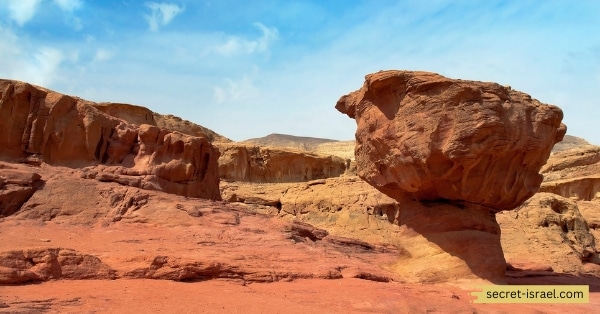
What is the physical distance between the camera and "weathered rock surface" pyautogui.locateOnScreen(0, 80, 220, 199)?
12.2 metres

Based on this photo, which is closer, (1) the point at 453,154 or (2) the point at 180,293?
(2) the point at 180,293

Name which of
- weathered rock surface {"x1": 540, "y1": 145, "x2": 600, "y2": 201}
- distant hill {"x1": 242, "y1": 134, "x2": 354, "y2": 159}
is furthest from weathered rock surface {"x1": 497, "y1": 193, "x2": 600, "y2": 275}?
distant hill {"x1": 242, "y1": 134, "x2": 354, "y2": 159}

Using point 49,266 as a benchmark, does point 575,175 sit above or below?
above

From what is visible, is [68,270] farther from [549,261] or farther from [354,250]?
[549,261]

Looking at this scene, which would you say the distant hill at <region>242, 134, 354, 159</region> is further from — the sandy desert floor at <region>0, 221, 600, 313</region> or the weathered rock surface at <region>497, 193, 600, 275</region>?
the sandy desert floor at <region>0, 221, 600, 313</region>

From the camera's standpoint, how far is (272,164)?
3478cm

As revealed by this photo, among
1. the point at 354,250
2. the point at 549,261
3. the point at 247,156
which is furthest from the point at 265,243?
the point at 247,156

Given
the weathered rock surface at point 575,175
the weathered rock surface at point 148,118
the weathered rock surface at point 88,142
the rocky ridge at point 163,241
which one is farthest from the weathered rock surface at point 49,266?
the weathered rock surface at point 575,175

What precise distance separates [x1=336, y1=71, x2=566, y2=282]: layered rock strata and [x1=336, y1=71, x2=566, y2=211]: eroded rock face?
2 cm

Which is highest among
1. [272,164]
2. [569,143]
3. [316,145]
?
[569,143]

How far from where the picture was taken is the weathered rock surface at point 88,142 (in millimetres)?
12234

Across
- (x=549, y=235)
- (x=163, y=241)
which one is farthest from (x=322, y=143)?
(x=163, y=241)

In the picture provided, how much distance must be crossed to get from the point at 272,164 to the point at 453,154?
2462 centimetres

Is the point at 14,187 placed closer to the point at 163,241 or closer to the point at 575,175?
the point at 163,241
